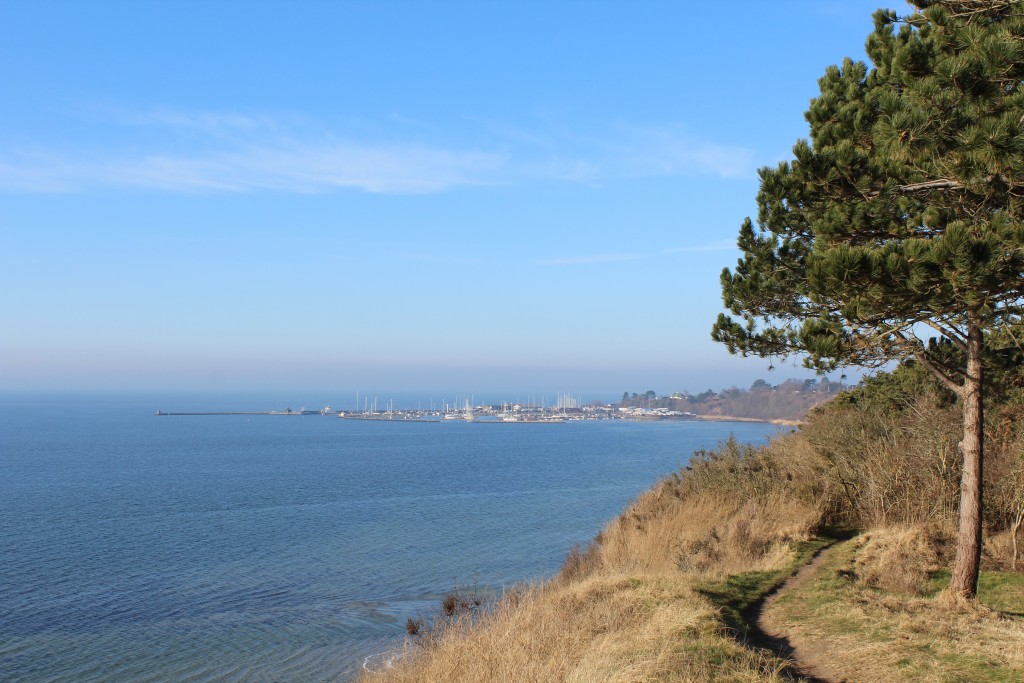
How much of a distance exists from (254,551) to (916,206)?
1030 inches

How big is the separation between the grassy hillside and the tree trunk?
409 millimetres

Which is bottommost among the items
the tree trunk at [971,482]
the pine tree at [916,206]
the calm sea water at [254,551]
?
the calm sea water at [254,551]

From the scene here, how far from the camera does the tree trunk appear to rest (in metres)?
10.1

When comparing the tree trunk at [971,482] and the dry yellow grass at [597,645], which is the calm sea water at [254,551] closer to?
the dry yellow grass at [597,645]

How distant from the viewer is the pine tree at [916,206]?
24.9ft

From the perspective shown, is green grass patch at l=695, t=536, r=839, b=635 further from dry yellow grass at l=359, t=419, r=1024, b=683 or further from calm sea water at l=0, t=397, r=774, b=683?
calm sea water at l=0, t=397, r=774, b=683

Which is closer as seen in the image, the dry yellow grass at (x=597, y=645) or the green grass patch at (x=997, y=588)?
the dry yellow grass at (x=597, y=645)

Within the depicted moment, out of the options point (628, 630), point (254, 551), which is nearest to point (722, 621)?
point (628, 630)

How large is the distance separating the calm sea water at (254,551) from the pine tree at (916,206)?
37.7 ft

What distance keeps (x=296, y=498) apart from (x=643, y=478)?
23.4 meters

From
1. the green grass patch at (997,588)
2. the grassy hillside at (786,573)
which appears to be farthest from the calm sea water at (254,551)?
the green grass patch at (997,588)

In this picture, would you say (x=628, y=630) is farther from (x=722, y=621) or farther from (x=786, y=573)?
(x=786, y=573)

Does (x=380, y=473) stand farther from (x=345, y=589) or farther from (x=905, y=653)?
(x=905, y=653)

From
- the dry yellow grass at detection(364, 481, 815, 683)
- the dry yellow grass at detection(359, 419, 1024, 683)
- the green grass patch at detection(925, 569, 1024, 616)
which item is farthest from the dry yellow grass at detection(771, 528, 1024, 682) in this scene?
the dry yellow grass at detection(364, 481, 815, 683)
